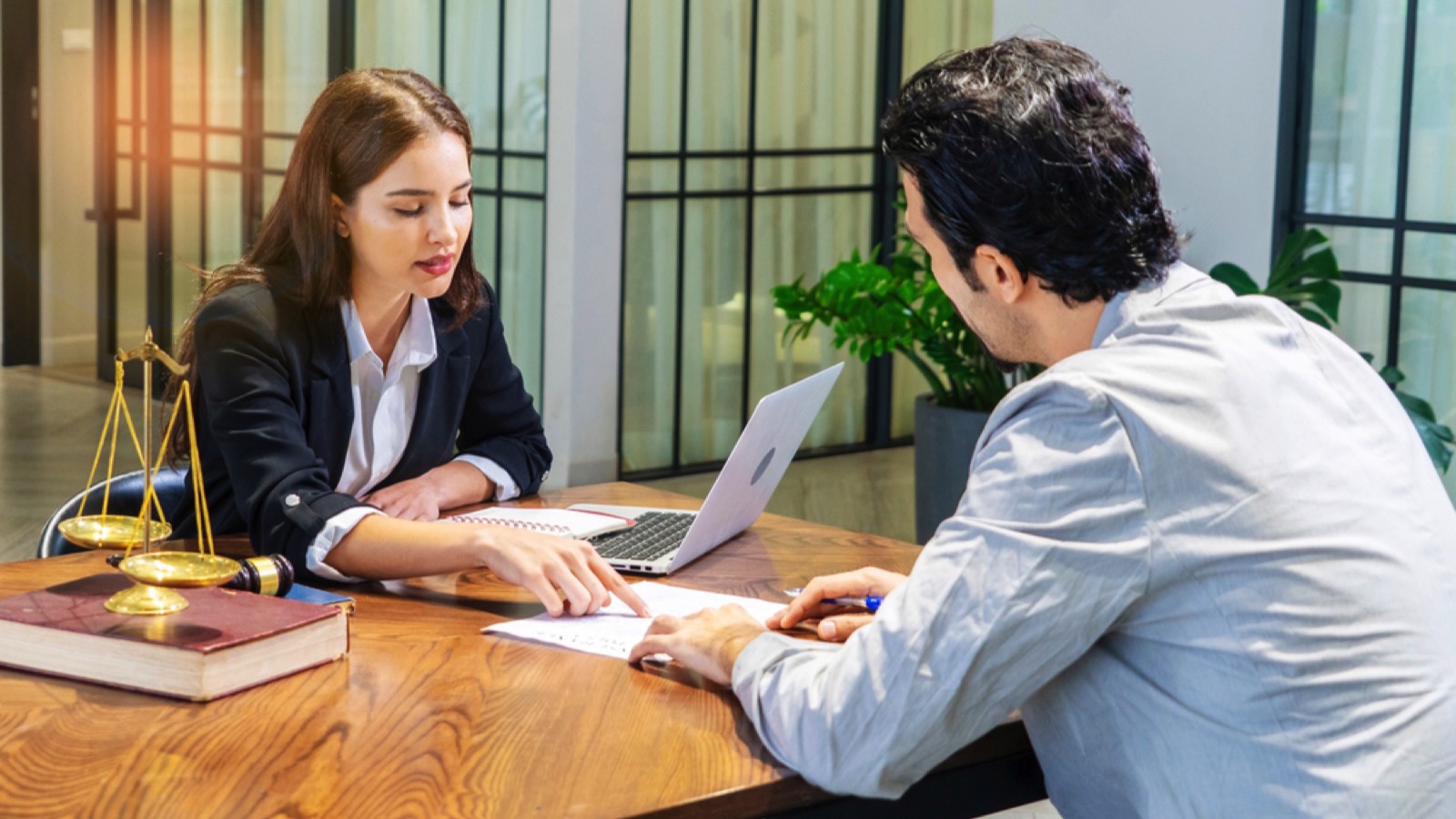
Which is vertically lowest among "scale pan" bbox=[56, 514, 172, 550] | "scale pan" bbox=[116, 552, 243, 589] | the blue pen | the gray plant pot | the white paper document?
the gray plant pot

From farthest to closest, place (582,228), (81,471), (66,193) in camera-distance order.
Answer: (66,193), (81,471), (582,228)

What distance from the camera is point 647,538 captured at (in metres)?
2.12

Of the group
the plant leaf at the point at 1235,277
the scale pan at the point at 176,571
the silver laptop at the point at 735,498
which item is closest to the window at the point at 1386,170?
the plant leaf at the point at 1235,277

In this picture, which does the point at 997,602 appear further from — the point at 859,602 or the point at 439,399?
the point at 439,399

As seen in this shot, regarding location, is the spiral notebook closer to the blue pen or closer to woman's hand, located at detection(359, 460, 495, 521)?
woman's hand, located at detection(359, 460, 495, 521)

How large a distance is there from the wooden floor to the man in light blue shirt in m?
4.05

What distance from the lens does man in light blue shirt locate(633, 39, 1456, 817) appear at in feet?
4.05

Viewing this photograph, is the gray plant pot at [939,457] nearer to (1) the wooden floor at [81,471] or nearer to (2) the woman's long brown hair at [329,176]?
(1) the wooden floor at [81,471]

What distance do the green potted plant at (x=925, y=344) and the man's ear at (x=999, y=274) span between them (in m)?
3.48

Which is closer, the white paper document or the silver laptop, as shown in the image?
the white paper document

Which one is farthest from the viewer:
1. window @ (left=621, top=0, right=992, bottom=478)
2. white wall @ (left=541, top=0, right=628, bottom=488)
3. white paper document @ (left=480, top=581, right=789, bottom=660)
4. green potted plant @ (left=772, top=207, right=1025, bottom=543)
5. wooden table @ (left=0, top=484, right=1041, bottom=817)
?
window @ (left=621, top=0, right=992, bottom=478)

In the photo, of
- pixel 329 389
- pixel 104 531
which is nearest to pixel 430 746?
pixel 104 531

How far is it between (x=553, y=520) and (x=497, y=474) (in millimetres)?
205

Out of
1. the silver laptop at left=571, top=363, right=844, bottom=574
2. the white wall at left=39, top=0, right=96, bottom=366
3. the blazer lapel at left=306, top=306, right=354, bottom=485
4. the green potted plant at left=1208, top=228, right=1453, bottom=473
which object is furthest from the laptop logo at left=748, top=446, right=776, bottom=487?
the white wall at left=39, top=0, right=96, bottom=366
